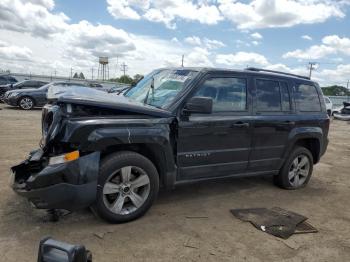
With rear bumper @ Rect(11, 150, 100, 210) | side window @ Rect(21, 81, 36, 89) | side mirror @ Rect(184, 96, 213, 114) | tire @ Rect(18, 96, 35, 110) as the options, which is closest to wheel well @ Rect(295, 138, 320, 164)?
side mirror @ Rect(184, 96, 213, 114)

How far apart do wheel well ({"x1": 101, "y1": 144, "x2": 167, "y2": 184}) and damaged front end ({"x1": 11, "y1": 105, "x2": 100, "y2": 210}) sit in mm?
365

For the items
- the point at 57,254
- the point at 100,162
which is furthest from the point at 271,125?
the point at 57,254

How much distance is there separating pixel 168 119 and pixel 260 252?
1.81 metres

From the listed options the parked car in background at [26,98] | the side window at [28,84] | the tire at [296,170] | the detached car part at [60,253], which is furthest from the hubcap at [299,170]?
the side window at [28,84]

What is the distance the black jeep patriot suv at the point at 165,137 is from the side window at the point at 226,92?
1cm

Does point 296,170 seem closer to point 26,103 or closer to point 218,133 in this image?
point 218,133

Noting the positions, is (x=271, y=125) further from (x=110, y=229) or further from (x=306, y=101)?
(x=110, y=229)

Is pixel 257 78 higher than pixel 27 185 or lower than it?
higher

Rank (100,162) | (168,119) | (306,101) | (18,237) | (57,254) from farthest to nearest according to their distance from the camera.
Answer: (306,101), (168,119), (100,162), (18,237), (57,254)

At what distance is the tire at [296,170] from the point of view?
6.07 m

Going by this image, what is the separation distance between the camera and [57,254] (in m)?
1.58

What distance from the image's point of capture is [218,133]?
194 inches

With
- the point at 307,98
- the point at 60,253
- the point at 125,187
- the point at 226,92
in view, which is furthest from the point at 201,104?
the point at 60,253

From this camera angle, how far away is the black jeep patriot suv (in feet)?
12.7
